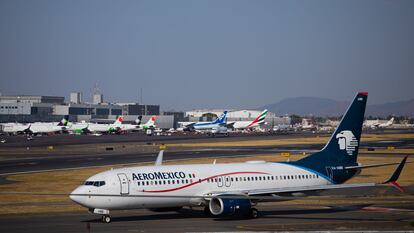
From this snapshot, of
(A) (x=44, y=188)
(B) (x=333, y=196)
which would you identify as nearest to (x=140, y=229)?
(B) (x=333, y=196)

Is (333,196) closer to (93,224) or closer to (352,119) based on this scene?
(352,119)

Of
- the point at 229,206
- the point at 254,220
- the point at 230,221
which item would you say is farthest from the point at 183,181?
the point at 254,220

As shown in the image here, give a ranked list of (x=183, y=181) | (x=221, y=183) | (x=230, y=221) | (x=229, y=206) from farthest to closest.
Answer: (x=221, y=183)
(x=183, y=181)
(x=230, y=221)
(x=229, y=206)

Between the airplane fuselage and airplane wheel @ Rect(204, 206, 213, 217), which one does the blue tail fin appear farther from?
A: airplane wheel @ Rect(204, 206, 213, 217)

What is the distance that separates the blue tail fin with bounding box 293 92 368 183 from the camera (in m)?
44.7

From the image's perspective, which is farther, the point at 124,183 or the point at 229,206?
Result: the point at 229,206

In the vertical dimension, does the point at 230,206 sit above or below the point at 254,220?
above

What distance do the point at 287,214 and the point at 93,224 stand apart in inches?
495

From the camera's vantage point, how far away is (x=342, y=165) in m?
45.4

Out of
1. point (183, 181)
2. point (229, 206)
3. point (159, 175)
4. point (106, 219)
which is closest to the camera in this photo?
point (106, 219)

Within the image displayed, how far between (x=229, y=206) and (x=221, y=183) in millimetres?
2542

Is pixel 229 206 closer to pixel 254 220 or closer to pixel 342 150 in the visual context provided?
pixel 254 220

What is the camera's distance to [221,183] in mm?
40938

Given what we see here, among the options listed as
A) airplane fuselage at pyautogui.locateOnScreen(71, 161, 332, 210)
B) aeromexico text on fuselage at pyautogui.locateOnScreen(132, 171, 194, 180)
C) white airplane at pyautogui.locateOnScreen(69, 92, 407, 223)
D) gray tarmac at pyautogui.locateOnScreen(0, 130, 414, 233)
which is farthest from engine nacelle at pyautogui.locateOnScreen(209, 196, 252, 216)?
aeromexico text on fuselage at pyautogui.locateOnScreen(132, 171, 194, 180)
